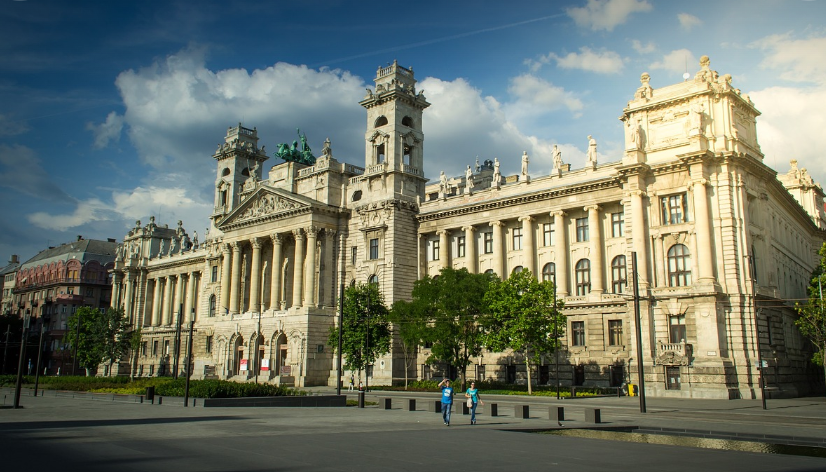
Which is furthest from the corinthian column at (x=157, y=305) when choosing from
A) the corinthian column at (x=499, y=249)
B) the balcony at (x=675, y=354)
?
the balcony at (x=675, y=354)

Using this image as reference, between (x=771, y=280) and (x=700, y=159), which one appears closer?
(x=700, y=159)

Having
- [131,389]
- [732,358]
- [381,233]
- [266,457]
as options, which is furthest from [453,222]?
[266,457]

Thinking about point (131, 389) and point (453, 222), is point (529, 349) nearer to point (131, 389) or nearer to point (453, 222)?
point (453, 222)

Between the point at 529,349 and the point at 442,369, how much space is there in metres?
13.0

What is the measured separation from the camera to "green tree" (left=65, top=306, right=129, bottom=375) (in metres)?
98.6

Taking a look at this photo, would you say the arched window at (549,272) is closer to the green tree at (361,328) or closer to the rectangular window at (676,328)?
the rectangular window at (676,328)

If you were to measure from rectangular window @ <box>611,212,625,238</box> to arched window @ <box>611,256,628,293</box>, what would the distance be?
2.12 m

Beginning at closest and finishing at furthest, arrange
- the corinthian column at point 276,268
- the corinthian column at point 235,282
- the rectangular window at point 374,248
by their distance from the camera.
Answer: the rectangular window at point 374,248
the corinthian column at point 276,268
the corinthian column at point 235,282

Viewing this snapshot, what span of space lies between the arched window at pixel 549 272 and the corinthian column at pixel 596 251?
4842 millimetres

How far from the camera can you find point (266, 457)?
17.4 m

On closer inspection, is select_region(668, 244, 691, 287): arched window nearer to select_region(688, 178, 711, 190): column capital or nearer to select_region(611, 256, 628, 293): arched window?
select_region(688, 178, 711, 190): column capital

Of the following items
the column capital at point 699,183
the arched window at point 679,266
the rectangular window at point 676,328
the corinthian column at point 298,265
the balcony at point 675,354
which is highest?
the column capital at point 699,183

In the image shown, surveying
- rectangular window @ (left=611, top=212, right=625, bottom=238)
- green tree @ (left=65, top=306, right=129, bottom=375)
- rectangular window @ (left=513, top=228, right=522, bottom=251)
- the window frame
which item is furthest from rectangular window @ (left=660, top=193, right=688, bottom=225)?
green tree @ (left=65, top=306, right=129, bottom=375)

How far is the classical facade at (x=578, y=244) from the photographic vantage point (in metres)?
52.2
